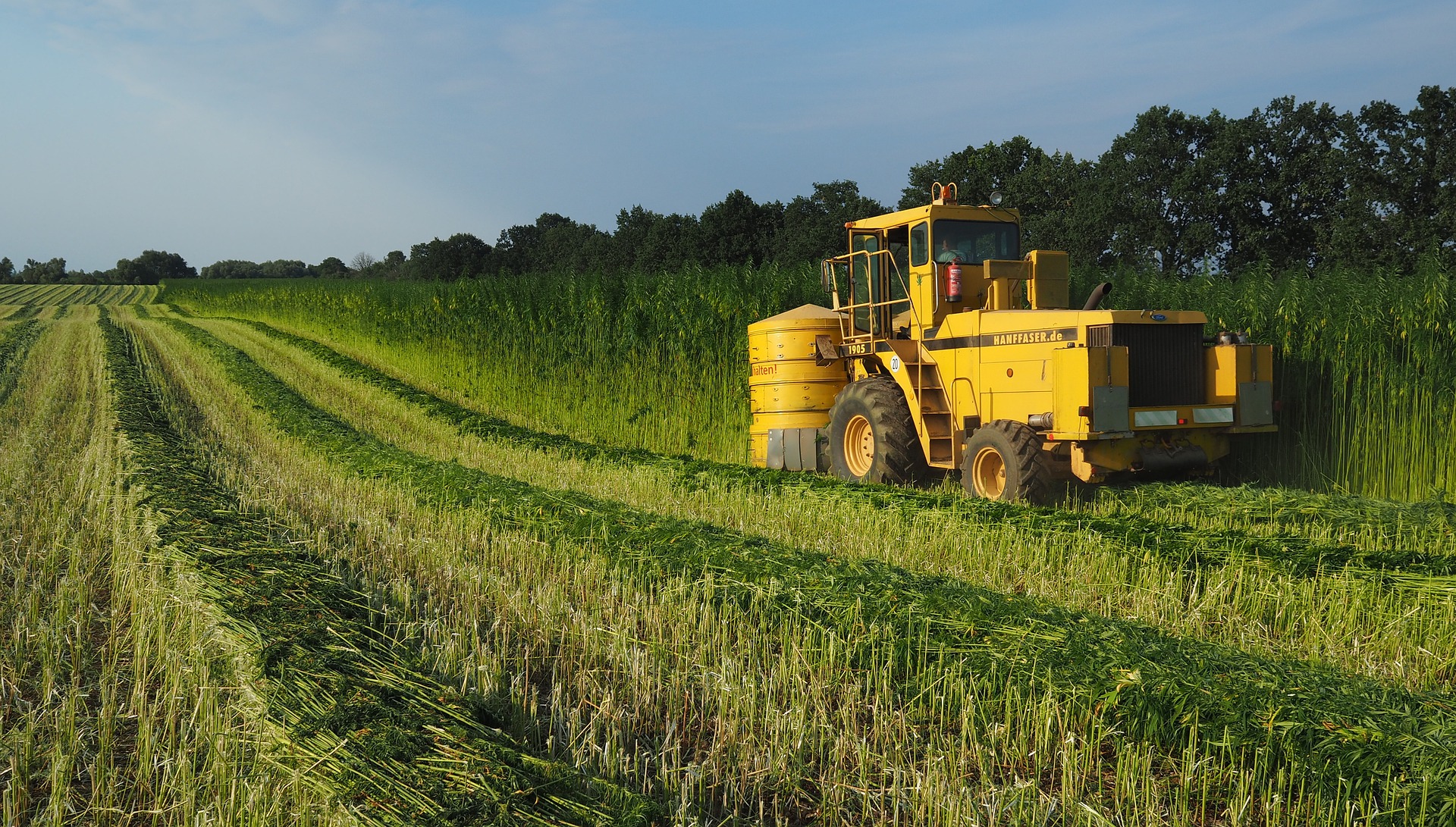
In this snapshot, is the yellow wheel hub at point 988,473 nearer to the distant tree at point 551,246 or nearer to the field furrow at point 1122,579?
the field furrow at point 1122,579

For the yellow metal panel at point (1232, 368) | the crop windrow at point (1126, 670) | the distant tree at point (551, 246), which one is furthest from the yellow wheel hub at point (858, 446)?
the distant tree at point (551, 246)

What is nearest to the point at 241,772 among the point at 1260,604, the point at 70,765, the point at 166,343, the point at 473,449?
the point at 70,765

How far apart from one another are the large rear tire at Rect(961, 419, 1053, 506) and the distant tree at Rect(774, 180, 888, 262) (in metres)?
29.9

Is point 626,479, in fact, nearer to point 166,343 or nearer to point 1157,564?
point 1157,564

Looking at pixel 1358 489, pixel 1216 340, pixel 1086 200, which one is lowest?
pixel 1358 489

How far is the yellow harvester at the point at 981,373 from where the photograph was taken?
8.78 meters

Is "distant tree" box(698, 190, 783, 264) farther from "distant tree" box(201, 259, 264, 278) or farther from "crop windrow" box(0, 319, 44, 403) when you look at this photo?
"distant tree" box(201, 259, 264, 278)

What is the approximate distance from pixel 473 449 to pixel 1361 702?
11.1 m

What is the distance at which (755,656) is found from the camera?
464 cm

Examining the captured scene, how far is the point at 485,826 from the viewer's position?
2871 millimetres

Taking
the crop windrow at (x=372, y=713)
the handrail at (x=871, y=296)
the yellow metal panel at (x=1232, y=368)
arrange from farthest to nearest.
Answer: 1. the handrail at (x=871, y=296)
2. the yellow metal panel at (x=1232, y=368)
3. the crop windrow at (x=372, y=713)

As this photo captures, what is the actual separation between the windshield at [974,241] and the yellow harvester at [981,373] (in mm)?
15

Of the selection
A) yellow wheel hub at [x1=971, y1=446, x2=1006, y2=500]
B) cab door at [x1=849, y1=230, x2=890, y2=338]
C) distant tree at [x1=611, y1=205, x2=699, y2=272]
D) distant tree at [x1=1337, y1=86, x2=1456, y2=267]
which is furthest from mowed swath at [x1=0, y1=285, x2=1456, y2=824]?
distant tree at [x1=611, y1=205, x2=699, y2=272]

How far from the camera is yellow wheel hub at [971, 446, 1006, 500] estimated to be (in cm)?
938
